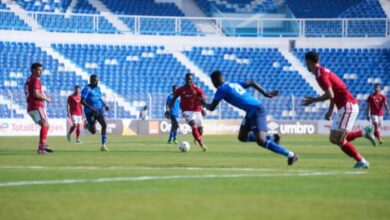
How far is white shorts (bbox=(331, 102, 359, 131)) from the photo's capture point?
56.3 feet

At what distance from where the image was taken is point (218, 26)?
5825cm

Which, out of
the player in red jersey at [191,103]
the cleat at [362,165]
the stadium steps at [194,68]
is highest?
the stadium steps at [194,68]

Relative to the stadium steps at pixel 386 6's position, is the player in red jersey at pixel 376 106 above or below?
below

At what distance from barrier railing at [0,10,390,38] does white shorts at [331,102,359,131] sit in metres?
36.2

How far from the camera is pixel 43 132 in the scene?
2378 centimetres

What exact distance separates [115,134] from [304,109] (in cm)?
1105

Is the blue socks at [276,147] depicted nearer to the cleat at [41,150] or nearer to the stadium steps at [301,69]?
the cleat at [41,150]

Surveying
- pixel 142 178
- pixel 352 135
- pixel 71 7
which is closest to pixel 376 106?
pixel 352 135

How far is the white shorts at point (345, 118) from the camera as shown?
17156mm

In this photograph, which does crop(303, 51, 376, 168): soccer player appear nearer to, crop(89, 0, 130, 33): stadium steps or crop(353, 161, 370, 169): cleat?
crop(353, 161, 370, 169): cleat

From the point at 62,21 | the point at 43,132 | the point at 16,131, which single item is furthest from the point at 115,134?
the point at 43,132

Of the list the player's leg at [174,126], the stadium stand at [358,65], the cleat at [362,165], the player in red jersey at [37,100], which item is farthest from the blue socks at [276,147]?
the stadium stand at [358,65]

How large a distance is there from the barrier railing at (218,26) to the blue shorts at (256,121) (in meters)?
34.6

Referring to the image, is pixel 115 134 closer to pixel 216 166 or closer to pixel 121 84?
pixel 121 84
